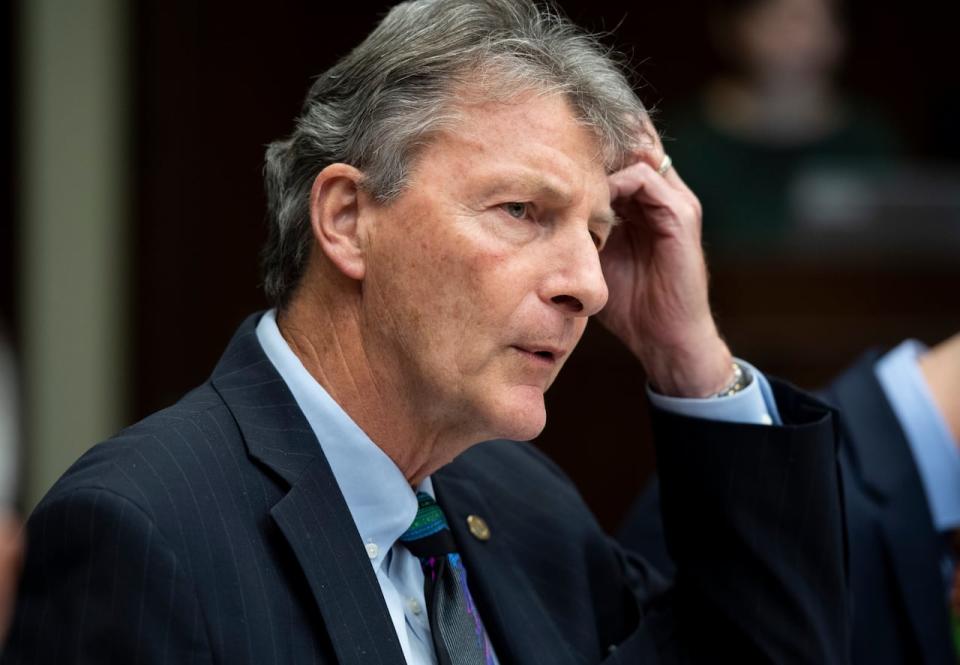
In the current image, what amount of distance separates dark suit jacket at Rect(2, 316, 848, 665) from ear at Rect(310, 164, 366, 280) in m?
0.17

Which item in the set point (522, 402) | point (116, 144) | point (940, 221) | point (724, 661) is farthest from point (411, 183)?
point (940, 221)

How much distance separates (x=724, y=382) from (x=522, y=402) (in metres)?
0.49

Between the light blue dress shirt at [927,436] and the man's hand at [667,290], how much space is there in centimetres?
54

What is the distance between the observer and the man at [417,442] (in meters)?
1.54

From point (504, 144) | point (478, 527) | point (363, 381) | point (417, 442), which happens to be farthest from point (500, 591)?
point (504, 144)

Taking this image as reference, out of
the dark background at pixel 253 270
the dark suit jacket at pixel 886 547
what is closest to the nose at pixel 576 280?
the dark suit jacket at pixel 886 547

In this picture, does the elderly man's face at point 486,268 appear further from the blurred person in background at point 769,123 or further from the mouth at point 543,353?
the blurred person in background at point 769,123

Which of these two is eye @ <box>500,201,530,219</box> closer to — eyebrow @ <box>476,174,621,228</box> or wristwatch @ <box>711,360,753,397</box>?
eyebrow @ <box>476,174,621,228</box>

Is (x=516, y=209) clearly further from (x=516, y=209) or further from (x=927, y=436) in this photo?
(x=927, y=436)

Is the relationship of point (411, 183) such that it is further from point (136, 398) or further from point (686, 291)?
point (136, 398)

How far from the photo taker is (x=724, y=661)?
2.12 metres

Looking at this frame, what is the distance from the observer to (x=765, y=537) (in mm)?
2092

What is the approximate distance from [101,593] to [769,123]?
369 centimetres

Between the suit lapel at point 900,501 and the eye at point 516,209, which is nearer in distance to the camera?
the eye at point 516,209
